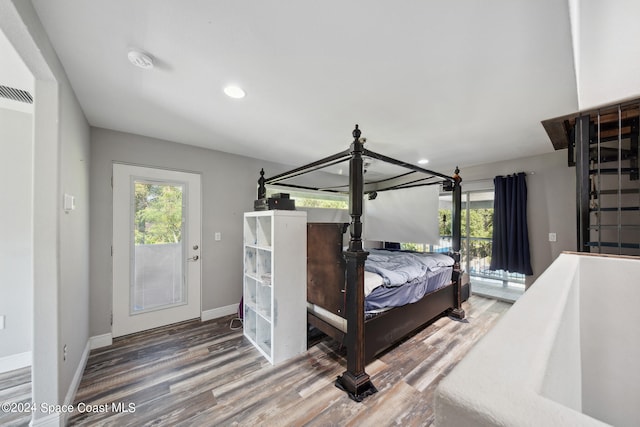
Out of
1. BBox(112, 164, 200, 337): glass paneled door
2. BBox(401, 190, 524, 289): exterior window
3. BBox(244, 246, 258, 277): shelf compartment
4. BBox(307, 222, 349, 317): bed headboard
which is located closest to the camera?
BBox(307, 222, 349, 317): bed headboard

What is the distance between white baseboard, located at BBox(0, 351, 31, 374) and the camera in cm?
204

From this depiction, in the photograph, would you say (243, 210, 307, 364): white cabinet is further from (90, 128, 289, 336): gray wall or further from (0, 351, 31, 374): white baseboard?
(0, 351, 31, 374): white baseboard

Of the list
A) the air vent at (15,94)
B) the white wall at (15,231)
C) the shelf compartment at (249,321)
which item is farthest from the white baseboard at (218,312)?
the air vent at (15,94)

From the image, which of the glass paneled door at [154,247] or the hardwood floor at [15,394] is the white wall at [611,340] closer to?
the hardwood floor at [15,394]

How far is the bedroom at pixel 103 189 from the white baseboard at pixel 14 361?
0.31 metres

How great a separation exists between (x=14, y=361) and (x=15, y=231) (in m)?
1.15

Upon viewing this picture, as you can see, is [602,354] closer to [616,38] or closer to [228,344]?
[616,38]

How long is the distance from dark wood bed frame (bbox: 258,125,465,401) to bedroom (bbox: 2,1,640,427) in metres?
0.76

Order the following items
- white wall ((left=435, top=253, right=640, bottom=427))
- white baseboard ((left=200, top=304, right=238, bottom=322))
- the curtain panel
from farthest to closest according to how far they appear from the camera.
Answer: the curtain panel
white baseboard ((left=200, top=304, right=238, bottom=322))
white wall ((left=435, top=253, right=640, bottom=427))

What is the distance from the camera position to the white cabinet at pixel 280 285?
7.32ft

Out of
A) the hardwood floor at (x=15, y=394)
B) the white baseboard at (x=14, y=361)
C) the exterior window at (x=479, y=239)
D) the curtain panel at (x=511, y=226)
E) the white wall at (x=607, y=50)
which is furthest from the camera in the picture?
the exterior window at (x=479, y=239)

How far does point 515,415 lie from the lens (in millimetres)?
282

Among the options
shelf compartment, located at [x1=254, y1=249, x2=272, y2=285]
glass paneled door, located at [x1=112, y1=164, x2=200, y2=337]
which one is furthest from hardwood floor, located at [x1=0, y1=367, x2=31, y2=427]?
shelf compartment, located at [x1=254, y1=249, x2=272, y2=285]

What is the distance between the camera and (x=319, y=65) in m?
1.58
